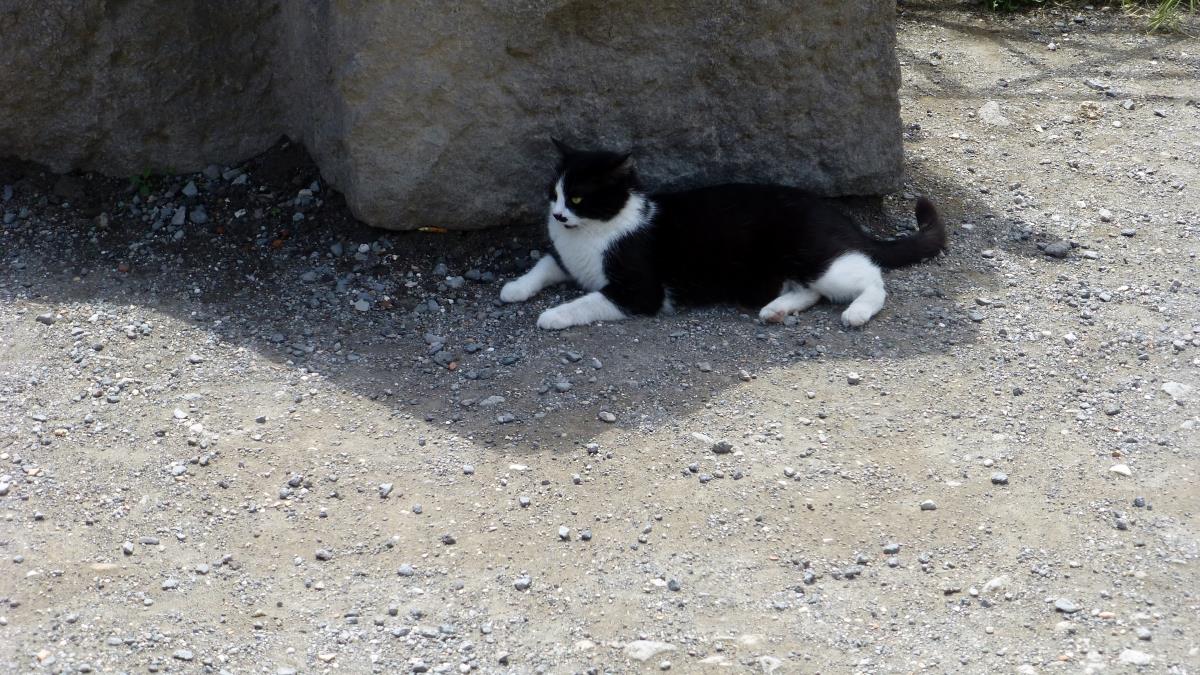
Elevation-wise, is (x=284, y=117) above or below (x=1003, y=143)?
above

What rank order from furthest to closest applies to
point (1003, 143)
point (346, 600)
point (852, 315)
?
1. point (1003, 143)
2. point (852, 315)
3. point (346, 600)

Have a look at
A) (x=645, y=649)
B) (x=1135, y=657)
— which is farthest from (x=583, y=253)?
(x=1135, y=657)

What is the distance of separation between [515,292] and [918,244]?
5.13 feet

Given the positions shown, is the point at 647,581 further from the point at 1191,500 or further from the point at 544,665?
the point at 1191,500

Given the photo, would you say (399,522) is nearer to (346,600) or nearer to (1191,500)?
(346,600)

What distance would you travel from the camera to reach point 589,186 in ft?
14.8

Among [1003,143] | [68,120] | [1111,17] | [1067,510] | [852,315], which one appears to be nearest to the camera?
[1067,510]

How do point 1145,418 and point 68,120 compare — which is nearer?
point 1145,418

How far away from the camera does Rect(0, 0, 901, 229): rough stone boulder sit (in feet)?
14.9

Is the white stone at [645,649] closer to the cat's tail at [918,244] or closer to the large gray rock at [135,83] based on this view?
the cat's tail at [918,244]

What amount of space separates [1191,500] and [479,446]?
2.05 m

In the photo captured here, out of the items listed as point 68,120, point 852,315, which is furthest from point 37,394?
point 852,315

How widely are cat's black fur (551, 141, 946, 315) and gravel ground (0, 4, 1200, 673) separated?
0.17 meters

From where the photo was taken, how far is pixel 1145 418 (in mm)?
3875
